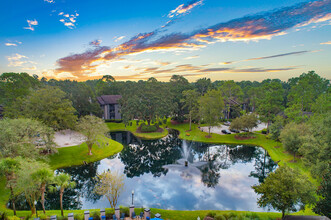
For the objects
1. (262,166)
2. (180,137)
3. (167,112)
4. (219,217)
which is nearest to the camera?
(219,217)

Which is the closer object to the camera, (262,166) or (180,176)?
(180,176)

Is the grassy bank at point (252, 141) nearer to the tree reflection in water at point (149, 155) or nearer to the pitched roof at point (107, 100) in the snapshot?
the tree reflection in water at point (149, 155)

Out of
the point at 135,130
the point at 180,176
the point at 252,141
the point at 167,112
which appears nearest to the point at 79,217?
the point at 180,176

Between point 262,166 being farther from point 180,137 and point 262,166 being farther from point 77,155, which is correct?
point 77,155

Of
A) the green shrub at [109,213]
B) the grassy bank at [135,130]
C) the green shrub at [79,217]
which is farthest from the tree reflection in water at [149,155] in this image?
the green shrub at [79,217]

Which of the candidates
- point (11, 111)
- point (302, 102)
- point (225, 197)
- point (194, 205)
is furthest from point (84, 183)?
point (302, 102)

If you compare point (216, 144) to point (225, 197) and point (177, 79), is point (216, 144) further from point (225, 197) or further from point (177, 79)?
point (177, 79)
